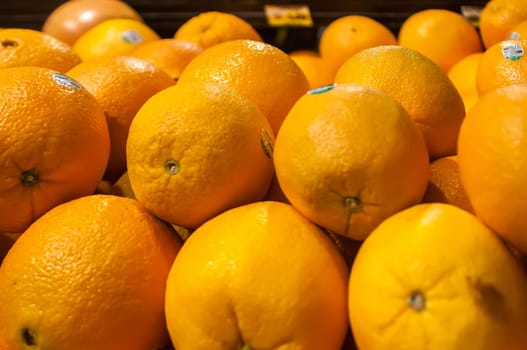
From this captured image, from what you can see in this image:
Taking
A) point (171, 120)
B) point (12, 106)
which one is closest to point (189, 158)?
point (171, 120)

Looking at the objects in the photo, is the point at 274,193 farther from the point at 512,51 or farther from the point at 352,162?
the point at 512,51

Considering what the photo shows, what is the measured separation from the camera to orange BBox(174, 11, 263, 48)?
160 centimetres

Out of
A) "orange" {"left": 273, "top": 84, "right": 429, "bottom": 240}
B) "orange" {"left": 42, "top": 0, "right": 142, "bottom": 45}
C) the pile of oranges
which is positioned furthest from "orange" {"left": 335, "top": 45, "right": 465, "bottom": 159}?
"orange" {"left": 42, "top": 0, "right": 142, "bottom": 45}

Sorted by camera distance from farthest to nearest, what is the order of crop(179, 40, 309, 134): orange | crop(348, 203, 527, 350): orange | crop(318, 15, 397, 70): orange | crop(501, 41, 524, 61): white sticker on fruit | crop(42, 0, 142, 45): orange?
crop(42, 0, 142, 45): orange → crop(318, 15, 397, 70): orange → crop(501, 41, 524, 61): white sticker on fruit → crop(179, 40, 309, 134): orange → crop(348, 203, 527, 350): orange

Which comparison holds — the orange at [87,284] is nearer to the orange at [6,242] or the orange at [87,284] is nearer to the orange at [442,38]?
the orange at [6,242]

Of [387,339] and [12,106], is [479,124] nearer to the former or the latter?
[387,339]

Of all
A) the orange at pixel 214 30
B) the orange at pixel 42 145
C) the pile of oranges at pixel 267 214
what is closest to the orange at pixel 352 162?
the pile of oranges at pixel 267 214

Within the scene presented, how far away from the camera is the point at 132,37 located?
5.26 feet

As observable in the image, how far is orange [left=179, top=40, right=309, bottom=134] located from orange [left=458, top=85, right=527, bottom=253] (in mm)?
334

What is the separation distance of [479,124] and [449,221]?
0.39ft

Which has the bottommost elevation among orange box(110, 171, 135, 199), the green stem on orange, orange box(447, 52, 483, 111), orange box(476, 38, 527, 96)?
orange box(447, 52, 483, 111)

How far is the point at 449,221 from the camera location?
1.75ft

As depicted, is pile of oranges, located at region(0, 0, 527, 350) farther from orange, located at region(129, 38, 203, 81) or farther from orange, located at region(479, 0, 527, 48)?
orange, located at region(479, 0, 527, 48)

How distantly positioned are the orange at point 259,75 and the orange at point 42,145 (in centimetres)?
20
